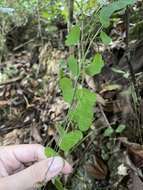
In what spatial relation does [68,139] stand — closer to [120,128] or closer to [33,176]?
[33,176]

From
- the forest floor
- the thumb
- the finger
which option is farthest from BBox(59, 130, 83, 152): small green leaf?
the forest floor

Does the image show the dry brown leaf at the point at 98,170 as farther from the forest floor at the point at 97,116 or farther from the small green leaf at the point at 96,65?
the small green leaf at the point at 96,65

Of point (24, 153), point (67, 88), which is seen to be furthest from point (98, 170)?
point (67, 88)

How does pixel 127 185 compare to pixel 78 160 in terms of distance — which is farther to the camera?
pixel 78 160

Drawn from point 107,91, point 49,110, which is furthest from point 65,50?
point 107,91

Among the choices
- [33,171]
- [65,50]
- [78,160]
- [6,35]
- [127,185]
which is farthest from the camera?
[6,35]

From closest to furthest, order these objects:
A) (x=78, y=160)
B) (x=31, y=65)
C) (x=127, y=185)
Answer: (x=127, y=185) → (x=78, y=160) → (x=31, y=65)

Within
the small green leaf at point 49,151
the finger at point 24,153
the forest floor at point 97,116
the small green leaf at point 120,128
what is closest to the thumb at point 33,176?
the small green leaf at point 49,151

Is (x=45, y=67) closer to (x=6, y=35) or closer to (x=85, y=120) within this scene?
(x=6, y=35)
